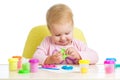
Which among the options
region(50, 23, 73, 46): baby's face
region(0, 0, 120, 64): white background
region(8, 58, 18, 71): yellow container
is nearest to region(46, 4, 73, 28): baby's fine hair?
region(50, 23, 73, 46): baby's face

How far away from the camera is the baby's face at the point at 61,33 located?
1.57 metres

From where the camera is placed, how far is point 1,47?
8.11 ft

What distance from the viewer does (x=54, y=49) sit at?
65.1 inches

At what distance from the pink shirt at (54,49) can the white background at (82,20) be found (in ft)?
2.44

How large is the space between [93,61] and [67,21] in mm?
247

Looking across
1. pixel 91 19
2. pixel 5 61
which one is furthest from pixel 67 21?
pixel 5 61

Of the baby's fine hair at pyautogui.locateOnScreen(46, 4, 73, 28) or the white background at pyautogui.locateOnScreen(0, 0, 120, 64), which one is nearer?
the baby's fine hair at pyautogui.locateOnScreen(46, 4, 73, 28)

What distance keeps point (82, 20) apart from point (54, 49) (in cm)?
85

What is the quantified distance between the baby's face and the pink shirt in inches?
1.9

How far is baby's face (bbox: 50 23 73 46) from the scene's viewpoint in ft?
5.14

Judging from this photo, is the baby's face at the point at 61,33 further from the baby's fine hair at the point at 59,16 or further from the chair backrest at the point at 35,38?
the chair backrest at the point at 35,38

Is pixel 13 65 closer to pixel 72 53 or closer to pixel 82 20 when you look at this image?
pixel 72 53

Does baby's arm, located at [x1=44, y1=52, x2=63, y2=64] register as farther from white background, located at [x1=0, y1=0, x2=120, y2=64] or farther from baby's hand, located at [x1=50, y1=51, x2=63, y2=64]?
white background, located at [x1=0, y1=0, x2=120, y2=64]

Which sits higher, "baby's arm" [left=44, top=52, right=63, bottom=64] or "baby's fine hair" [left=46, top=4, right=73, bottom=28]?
"baby's fine hair" [left=46, top=4, right=73, bottom=28]
